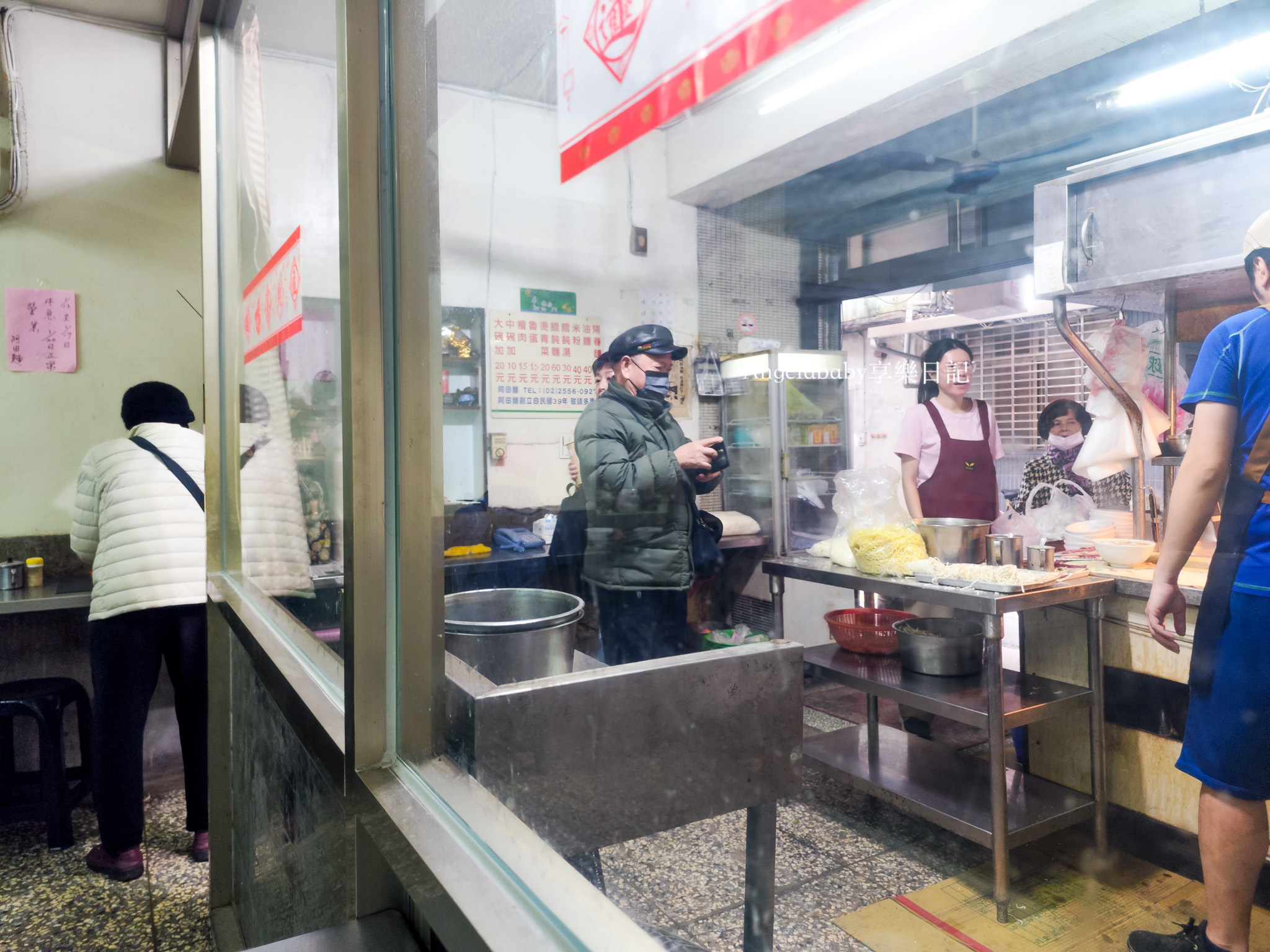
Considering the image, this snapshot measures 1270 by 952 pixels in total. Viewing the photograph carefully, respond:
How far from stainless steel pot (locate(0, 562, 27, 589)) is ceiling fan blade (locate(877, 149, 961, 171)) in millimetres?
2916

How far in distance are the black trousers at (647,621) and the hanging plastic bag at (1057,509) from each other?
494 millimetres

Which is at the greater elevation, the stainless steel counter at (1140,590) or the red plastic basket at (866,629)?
the stainless steel counter at (1140,590)

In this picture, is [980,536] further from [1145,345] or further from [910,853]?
[910,853]

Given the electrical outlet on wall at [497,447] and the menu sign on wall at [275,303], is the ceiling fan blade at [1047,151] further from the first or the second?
the menu sign on wall at [275,303]

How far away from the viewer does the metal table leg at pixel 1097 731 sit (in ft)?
1.85

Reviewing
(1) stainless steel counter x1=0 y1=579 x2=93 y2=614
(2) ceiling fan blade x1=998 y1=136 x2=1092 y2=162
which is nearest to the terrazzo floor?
(1) stainless steel counter x1=0 y1=579 x2=93 y2=614

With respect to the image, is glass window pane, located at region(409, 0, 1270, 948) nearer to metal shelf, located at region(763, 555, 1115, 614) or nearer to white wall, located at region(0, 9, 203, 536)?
metal shelf, located at region(763, 555, 1115, 614)

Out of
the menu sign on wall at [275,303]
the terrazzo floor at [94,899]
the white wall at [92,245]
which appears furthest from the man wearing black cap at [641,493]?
the white wall at [92,245]

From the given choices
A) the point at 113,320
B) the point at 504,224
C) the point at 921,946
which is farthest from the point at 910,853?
the point at 113,320

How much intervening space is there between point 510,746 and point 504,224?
2.53 ft

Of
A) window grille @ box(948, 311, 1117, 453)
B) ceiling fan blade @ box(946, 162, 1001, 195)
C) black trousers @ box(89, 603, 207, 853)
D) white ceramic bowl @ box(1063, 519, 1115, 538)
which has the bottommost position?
black trousers @ box(89, 603, 207, 853)

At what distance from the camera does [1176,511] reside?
0.40 meters

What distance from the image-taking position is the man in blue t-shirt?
367 millimetres

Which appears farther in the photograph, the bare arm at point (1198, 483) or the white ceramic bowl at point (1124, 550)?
the white ceramic bowl at point (1124, 550)
